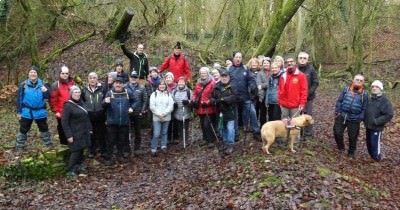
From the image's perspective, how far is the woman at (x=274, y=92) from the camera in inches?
363

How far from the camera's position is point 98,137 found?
9.76 m

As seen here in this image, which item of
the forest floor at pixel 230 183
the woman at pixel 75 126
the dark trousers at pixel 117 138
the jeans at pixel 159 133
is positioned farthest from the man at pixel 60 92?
the jeans at pixel 159 133

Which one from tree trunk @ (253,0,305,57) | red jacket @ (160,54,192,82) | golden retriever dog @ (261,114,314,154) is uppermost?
tree trunk @ (253,0,305,57)

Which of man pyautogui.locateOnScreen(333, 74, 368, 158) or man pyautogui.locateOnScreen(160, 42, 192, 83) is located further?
man pyautogui.locateOnScreen(160, 42, 192, 83)

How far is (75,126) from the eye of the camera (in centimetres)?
855

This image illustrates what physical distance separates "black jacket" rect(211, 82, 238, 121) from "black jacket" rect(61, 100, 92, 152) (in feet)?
8.92

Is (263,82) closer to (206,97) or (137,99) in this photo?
(206,97)

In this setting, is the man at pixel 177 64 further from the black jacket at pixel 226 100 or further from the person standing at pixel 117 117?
the black jacket at pixel 226 100

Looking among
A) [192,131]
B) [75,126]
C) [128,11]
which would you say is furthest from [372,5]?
[75,126]

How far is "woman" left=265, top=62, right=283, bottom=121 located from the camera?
9223 millimetres

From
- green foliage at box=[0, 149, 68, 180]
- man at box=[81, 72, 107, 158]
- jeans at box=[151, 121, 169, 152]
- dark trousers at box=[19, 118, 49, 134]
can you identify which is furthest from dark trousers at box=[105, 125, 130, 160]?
dark trousers at box=[19, 118, 49, 134]

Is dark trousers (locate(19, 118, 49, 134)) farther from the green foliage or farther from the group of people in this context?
the green foliage

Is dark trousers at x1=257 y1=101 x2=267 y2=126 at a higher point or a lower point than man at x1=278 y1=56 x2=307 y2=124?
lower

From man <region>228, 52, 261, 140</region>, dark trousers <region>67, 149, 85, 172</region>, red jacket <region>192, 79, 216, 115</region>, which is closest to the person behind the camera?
dark trousers <region>67, 149, 85, 172</region>
